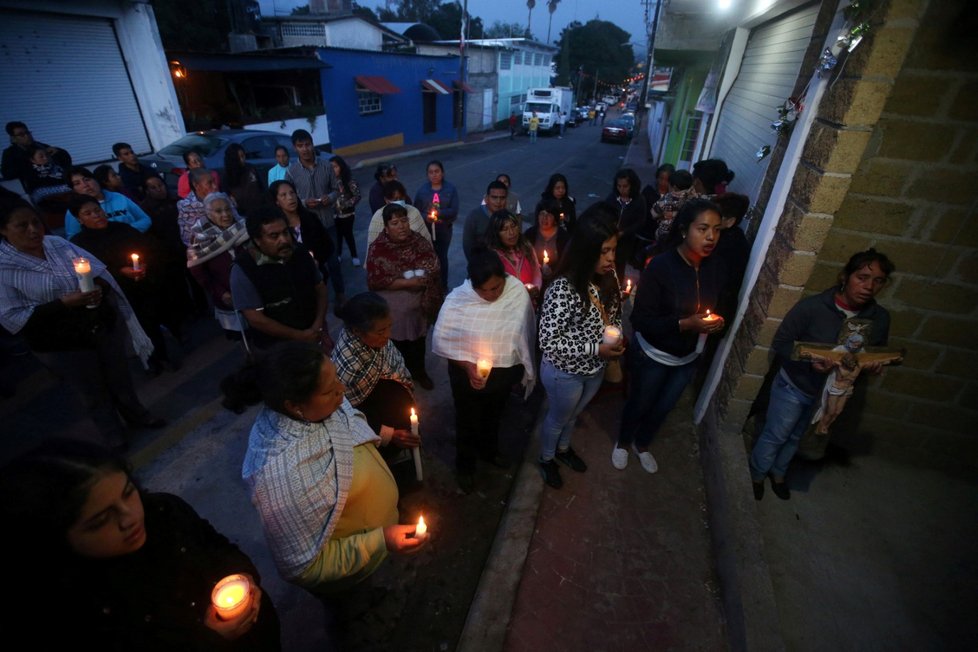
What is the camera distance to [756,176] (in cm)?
475

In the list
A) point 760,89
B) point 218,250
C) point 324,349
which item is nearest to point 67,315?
point 218,250

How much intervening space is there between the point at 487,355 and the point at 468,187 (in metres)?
12.4

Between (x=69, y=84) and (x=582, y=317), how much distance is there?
46.3ft

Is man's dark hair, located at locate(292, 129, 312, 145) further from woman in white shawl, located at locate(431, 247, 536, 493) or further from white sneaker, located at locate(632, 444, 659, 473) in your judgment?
white sneaker, located at locate(632, 444, 659, 473)

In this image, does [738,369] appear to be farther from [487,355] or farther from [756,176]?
[756,176]

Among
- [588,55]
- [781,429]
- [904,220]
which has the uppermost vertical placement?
[588,55]

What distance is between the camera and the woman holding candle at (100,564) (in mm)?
1213

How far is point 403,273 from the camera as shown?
3.98 meters

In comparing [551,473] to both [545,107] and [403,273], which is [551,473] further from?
[545,107]

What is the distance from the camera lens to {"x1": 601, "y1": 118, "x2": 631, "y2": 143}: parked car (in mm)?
27562

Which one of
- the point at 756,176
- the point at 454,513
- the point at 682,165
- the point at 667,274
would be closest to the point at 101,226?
the point at 454,513

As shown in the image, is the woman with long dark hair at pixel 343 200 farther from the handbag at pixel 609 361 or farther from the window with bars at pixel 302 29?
the window with bars at pixel 302 29

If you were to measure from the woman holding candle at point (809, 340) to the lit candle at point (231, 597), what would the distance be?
3.18 metres

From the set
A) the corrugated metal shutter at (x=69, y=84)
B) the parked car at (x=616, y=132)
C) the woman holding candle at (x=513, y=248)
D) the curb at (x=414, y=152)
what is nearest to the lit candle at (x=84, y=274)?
the woman holding candle at (x=513, y=248)
